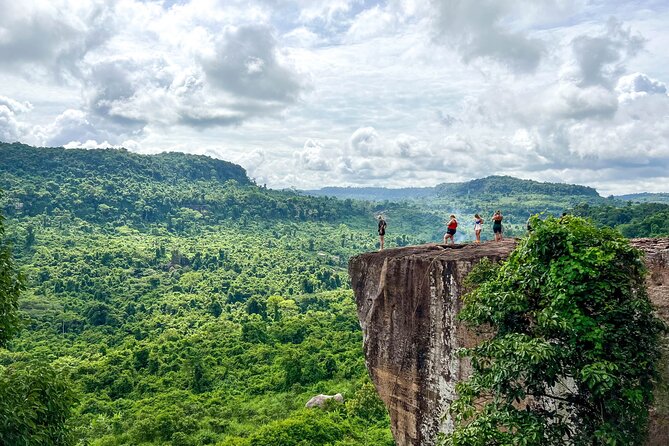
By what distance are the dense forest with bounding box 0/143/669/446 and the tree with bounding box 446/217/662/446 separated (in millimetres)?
7360

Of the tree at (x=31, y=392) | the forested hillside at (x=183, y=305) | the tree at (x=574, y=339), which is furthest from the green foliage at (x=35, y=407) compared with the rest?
the tree at (x=574, y=339)

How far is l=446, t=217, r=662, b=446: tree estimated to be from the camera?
684cm

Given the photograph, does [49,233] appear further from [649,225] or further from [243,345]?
[649,225]

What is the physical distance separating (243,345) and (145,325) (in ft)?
89.0

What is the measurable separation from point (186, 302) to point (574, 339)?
90.4 meters

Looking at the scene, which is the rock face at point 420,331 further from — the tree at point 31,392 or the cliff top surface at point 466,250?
the tree at point 31,392

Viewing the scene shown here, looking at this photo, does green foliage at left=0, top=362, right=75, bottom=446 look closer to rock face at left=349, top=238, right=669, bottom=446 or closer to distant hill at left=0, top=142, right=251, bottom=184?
rock face at left=349, top=238, right=669, bottom=446

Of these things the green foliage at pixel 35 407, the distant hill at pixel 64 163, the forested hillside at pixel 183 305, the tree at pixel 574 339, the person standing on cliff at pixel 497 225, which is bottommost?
the forested hillside at pixel 183 305

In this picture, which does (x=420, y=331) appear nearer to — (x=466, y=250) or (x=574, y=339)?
(x=466, y=250)

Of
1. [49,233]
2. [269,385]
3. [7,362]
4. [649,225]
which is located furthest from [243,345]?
[49,233]

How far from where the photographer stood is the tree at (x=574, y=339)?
6.84 metres

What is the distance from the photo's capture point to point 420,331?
1134 centimetres

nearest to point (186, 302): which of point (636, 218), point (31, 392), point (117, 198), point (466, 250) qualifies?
point (636, 218)

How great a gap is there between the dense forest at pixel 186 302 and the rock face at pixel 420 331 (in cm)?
672
